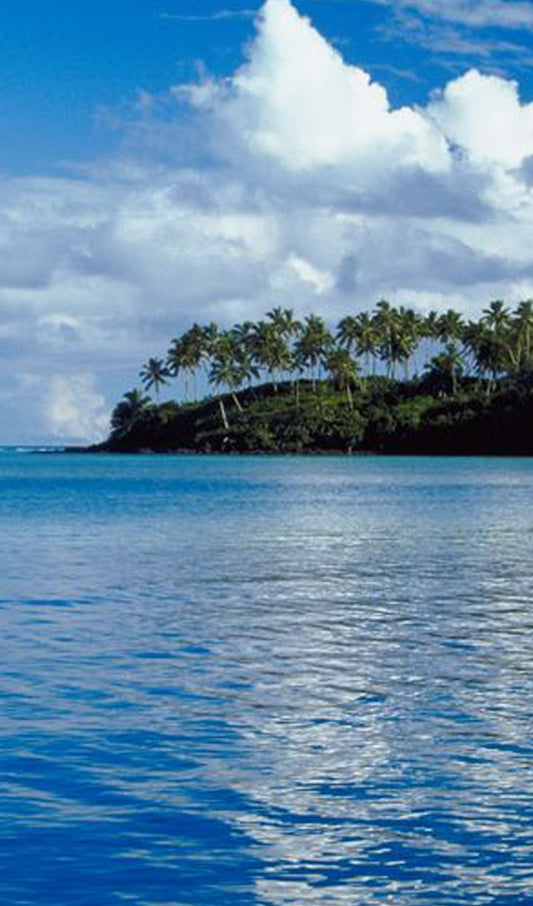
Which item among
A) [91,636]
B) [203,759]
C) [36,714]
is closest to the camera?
[203,759]

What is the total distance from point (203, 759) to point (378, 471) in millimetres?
148121

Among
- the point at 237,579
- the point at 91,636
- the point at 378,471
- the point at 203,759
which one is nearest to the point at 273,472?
the point at 378,471

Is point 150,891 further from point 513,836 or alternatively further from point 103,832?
point 513,836

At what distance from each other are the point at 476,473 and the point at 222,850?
137886 mm

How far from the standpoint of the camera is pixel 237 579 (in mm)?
46125

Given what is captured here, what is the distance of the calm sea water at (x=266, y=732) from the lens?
599 inches

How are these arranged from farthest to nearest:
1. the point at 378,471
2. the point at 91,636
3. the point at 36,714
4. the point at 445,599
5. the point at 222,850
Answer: the point at 378,471 → the point at 445,599 → the point at 91,636 → the point at 36,714 → the point at 222,850

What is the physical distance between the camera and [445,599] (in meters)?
40.3

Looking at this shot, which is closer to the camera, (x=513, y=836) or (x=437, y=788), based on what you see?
(x=513, y=836)

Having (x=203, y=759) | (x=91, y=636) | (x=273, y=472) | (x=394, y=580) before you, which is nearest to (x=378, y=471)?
(x=273, y=472)

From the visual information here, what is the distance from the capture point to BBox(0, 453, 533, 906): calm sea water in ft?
49.9

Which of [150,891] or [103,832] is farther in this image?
[103,832]

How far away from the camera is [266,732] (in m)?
21.8

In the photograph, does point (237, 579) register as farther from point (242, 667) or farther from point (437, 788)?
point (437, 788)
